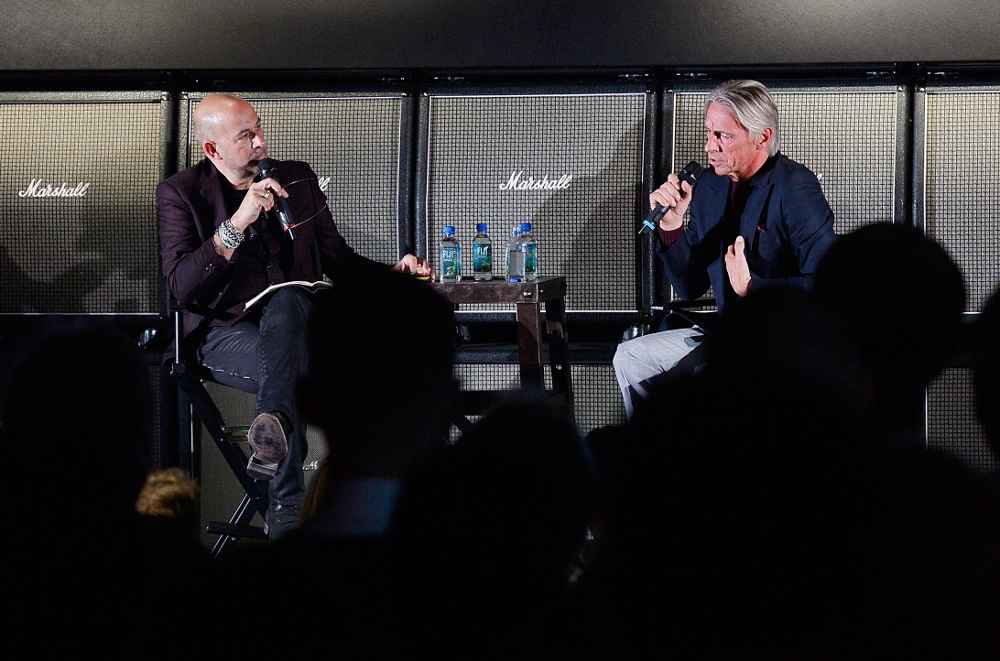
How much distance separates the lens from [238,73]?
4.18 m

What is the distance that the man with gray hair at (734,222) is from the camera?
10.4 ft

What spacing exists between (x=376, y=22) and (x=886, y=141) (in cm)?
227

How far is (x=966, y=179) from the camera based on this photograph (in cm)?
408

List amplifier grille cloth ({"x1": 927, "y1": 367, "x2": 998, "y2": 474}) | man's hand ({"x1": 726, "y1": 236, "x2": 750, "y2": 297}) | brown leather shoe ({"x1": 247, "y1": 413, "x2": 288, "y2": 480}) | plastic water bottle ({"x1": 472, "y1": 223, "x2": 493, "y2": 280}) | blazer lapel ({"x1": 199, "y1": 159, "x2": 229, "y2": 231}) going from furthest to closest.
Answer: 1. amplifier grille cloth ({"x1": 927, "y1": 367, "x2": 998, "y2": 474})
2. plastic water bottle ({"x1": 472, "y1": 223, "x2": 493, "y2": 280})
3. blazer lapel ({"x1": 199, "y1": 159, "x2": 229, "y2": 231})
4. man's hand ({"x1": 726, "y1": 236, "x2": 750, "y2": 297})
5. brown leather shoe ({"x1": 247, "y1": 413, "x2": 288, "y2": 480})

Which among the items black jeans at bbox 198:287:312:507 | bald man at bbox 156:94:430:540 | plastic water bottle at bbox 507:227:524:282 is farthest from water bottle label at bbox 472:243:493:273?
black jeans at bbox 198:287:312:507

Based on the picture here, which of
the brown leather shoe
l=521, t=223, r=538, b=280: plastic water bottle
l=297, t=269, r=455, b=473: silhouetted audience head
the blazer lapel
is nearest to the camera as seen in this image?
l=297, t=269, r=455, b=473: silhouetted audience head

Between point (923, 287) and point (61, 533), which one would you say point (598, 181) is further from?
point (61, 533)

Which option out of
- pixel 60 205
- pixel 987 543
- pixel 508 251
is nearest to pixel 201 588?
pixel 987 543

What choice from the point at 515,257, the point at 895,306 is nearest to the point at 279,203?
the point at 515,257

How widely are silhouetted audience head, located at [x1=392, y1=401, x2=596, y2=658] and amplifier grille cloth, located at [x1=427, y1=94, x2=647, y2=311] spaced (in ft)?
11.0

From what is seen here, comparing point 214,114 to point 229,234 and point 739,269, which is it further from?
point 739,269

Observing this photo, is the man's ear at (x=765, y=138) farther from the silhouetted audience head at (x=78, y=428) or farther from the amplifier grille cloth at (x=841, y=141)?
the silhouetted audience head at (x=78, y=428)

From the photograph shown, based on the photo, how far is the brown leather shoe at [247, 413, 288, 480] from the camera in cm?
277

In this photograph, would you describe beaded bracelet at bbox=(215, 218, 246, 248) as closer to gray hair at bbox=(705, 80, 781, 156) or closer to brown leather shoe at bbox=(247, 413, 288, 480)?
brown leather shoe at bbox=(247, 413, 288, 480)
